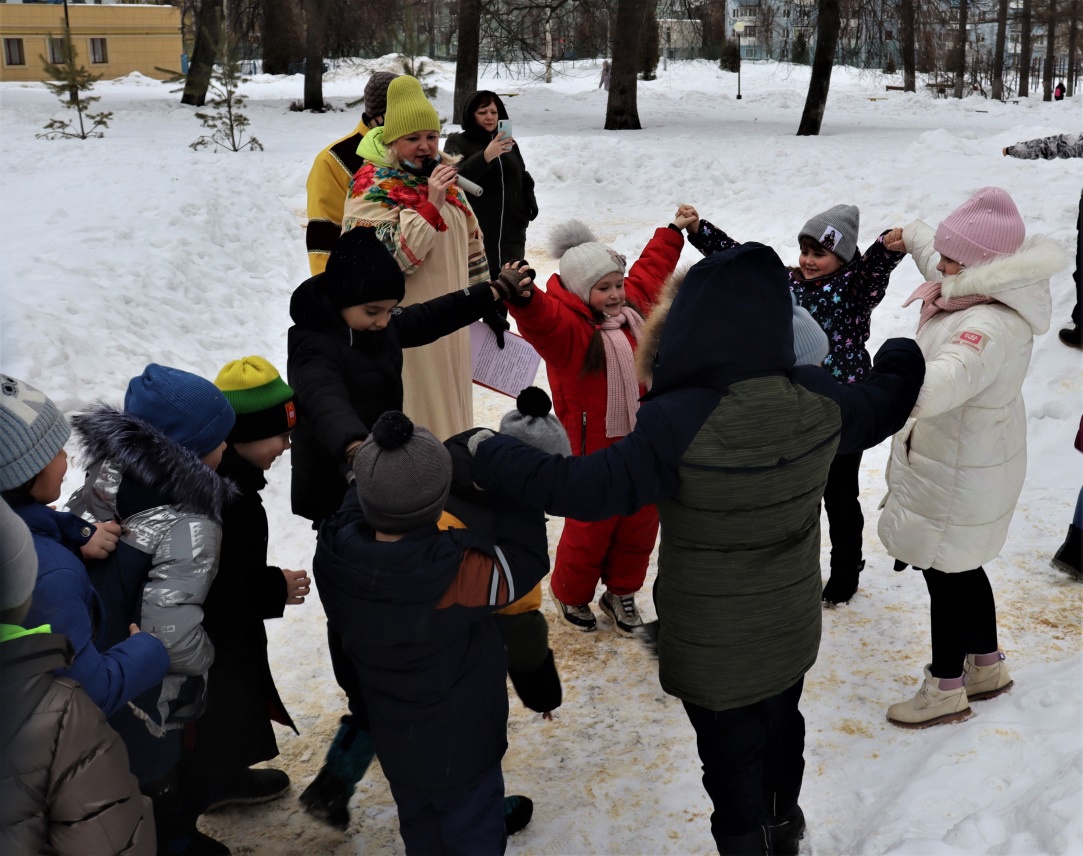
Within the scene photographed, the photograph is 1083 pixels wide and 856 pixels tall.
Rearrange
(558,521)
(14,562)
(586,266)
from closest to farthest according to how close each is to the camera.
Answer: (14,562) → (586,266) → (558,521)

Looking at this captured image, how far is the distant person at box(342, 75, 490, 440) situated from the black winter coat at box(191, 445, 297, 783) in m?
1.38

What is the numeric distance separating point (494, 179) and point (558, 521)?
2713 millimetres

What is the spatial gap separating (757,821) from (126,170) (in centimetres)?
1127

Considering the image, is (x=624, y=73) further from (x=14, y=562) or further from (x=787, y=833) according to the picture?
(x=14, y=562)

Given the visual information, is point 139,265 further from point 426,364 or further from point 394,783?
point 394,783

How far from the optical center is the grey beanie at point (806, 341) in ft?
9.17

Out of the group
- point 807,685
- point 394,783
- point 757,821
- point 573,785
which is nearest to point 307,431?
point 394,783

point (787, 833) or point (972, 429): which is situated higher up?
point (972, 429)

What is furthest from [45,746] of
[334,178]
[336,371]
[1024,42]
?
[1024,42]

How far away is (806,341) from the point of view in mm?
2803

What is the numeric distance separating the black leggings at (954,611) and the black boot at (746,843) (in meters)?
1.09

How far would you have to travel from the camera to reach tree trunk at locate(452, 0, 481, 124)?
20.7m

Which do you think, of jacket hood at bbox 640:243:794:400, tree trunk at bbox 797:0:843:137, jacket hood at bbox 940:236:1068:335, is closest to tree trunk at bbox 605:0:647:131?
tree trunk at bbox 797:0:843:137

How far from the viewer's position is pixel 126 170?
1174cm
